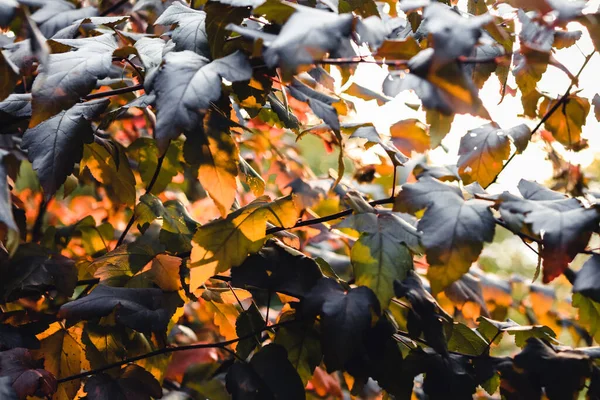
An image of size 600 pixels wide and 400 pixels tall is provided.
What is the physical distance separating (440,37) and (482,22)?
0.04m

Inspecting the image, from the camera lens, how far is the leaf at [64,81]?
0.69m

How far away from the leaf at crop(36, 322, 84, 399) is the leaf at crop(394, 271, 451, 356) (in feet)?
1.78

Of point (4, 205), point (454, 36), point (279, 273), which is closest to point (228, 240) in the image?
point (279, 273)

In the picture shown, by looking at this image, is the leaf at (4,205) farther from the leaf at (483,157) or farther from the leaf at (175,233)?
the leaf at (483,157)

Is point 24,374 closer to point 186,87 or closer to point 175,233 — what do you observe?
point 175,233

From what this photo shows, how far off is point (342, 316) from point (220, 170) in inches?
9.5

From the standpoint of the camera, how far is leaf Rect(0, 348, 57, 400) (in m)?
0.75

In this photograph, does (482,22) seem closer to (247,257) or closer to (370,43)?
(370,43)

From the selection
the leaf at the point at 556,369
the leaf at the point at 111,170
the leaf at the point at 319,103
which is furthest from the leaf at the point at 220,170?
the leaf at the point at 556,369

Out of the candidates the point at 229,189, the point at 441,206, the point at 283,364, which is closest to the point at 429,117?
the point at 441,206

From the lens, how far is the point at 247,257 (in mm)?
834

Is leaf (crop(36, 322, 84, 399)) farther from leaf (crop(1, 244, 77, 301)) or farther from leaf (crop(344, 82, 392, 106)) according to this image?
leaf (crop(344, 82, 392, 106))

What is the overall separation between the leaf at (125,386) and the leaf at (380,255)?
0.36 m

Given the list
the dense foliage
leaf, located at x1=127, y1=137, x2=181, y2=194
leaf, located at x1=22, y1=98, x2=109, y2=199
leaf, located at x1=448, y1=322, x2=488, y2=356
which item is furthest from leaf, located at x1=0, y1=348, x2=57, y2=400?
leaf, located at x1=448, y1=322, x2=488, y2=356
